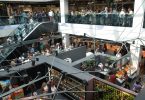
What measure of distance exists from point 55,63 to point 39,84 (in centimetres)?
133

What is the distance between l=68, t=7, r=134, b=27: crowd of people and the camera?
12530 mm

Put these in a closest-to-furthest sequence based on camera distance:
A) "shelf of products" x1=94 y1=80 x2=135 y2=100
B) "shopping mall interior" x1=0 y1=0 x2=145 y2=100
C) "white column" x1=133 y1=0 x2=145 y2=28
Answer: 1. "shelf of products" x1=94 y1=80 x2=135 y2=100
2. "shopping mall interior" x1=0 y1=0 x2=145 y2=100
3. "white column" x1=133 y1=0 x2=145 y2=28

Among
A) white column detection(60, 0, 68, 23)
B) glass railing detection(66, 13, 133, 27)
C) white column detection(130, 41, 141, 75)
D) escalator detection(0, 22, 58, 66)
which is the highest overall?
white column detection(60, 0, 68, 23)

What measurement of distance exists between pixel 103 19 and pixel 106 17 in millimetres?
353

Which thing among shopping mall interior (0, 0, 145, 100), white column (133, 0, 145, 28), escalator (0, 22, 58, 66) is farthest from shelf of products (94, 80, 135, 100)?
escalator (0, 22, 58, 66)

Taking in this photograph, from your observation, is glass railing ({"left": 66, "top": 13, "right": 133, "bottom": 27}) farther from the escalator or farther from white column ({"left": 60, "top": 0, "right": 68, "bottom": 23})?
the escalator

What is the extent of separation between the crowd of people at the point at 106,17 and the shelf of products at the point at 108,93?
8.01 metres

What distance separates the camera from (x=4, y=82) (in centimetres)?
642

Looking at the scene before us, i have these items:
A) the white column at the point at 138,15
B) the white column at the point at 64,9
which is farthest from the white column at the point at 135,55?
the white column at the point at 64,9

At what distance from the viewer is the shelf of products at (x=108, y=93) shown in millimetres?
5246

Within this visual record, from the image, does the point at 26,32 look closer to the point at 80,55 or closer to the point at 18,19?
the point at 18,19

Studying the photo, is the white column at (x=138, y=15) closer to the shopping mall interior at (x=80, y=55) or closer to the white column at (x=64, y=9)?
the shopping mall interior at (x=80, y=55)

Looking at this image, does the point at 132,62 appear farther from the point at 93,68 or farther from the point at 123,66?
the point at 93,68

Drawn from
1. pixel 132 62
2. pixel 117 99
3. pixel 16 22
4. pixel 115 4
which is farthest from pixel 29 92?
pixel 115 4
